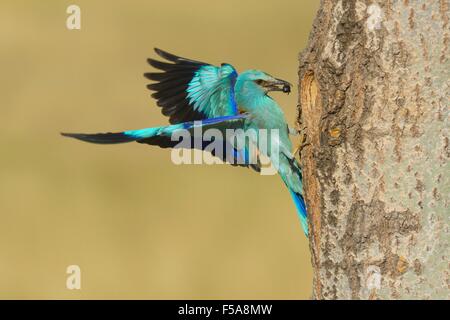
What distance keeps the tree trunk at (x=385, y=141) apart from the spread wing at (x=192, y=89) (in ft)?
6.05

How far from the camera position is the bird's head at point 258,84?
6336mm

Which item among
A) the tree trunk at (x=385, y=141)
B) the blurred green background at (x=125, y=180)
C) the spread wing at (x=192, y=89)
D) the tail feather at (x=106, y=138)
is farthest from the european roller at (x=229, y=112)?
the blurred green background at (x=125, y=180)

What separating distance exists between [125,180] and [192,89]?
5.71 metres

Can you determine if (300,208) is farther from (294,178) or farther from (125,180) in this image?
(125,180)

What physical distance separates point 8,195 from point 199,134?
21.0ft

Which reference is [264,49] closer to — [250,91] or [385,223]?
[250,91]

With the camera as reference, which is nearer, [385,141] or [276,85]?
[385,141]

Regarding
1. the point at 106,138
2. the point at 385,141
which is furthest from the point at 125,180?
the point at 385,141

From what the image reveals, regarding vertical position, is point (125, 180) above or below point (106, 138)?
above

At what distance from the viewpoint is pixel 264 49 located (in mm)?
15094

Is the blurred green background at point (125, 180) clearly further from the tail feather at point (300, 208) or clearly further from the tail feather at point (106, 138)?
the tail feather at point (106, 138)

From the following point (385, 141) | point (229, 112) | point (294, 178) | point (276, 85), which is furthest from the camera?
point (229, 112)

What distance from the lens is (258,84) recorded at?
20.9 feet
